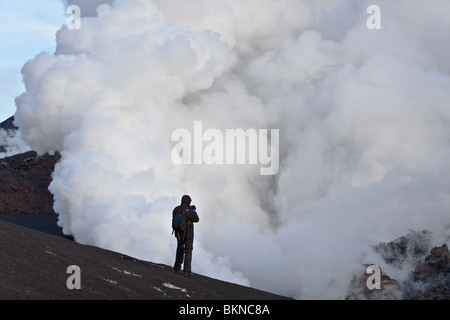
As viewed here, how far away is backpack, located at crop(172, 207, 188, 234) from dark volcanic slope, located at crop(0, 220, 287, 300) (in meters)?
1.26

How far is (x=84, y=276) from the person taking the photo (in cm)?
1591

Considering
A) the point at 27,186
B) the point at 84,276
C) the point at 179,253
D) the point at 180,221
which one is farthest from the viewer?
Result: the point at 27,186

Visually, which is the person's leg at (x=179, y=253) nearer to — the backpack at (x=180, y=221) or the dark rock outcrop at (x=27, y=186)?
the backpack at (x=180, y=221)

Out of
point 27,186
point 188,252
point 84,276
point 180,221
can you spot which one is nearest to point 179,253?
point 188,252

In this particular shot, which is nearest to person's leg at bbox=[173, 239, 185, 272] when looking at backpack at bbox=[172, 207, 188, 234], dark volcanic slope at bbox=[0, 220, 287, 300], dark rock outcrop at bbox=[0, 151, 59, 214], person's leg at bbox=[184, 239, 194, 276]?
person's leg at bbox=[184, 239, 194, 276]

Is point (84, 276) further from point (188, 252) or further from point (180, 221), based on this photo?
point (188, 252)

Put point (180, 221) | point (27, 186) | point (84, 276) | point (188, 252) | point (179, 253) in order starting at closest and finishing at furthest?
point (84, 276) < point (180, 221) < point (188, 252) < point (179, 253) < point (27, 186)

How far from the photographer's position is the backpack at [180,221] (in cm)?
1891

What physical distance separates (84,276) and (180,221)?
370 cm

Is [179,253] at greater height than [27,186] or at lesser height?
lesser

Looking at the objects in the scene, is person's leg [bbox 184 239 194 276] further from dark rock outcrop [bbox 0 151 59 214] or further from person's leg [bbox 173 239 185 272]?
dark rock outcrop [bbox 0 151 59 214]

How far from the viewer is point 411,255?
149ft
